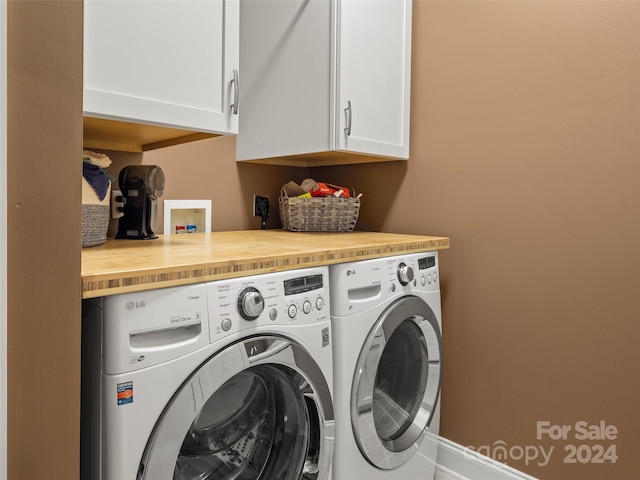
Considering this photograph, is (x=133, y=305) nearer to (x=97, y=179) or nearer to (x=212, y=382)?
(x=212, y=382)

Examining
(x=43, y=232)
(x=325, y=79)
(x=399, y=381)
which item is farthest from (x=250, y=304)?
(x=325, y=79)

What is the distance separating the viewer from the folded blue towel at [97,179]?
1.33 m

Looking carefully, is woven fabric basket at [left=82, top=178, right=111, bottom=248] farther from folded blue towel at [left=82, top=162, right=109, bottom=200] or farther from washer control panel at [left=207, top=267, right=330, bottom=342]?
washer control panel at [left=207, top=267, right=330, bottom=342]

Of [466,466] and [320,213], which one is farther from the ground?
[320,213]

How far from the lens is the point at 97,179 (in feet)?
4.41

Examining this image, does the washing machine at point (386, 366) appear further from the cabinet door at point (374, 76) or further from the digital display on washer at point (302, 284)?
the cabinet door at point (374, 76)

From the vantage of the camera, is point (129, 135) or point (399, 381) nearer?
point (129, 135)

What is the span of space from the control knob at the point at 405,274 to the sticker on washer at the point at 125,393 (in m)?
0.97

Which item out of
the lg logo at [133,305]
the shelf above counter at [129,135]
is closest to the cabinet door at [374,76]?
the shelf above counter at [129,135]

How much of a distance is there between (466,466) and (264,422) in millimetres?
1070

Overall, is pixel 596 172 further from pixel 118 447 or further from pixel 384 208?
pixel 118 447

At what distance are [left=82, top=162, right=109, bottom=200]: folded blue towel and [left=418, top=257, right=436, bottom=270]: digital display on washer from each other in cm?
108

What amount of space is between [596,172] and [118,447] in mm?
1627

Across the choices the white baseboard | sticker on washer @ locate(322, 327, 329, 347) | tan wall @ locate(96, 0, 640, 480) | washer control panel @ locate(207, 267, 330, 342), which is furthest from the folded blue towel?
the white baseboard
